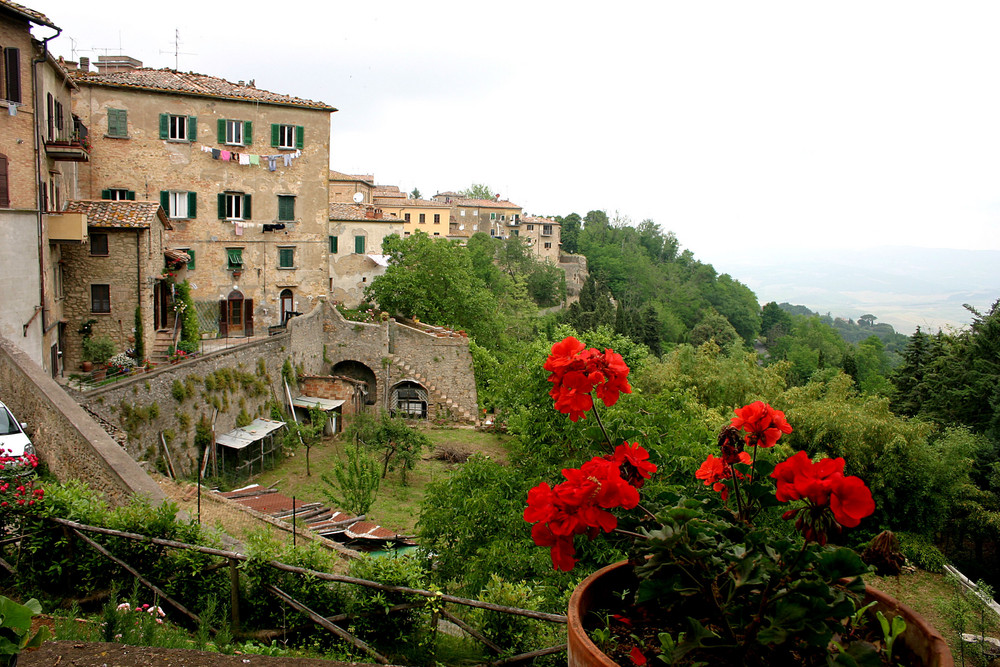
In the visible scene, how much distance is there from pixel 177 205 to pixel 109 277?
11096 mm

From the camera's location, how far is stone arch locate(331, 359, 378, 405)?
30766 mm

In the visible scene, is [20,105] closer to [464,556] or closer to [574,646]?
[464,556]

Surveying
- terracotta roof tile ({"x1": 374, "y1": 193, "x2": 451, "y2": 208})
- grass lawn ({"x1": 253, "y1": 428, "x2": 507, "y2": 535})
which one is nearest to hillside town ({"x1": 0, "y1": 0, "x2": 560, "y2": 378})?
grass lawn ({"x1": 253, "y1": 428, "x2": 507, "y2": 535})

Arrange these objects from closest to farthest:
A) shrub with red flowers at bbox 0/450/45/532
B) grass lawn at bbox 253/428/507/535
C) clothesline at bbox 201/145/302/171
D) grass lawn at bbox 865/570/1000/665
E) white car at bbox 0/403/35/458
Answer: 1. shrub with red flowers at bbox 0/450/45/532
2. white car at bbox 0/403/35/458
3. grass lawn at bbox 865/570/1000/665
4. grass lawn at bbox 253/428/507/535
5. clothesline at bbox 201/145/302/171

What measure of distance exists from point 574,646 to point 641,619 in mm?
470

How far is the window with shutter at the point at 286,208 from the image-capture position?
31984 millimetres

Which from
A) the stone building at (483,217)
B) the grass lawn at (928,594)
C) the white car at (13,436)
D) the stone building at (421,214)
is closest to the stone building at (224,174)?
the white car at (13,436)

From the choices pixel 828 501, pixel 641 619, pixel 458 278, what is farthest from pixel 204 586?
pixel 458 278

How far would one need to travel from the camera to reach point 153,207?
69.6ft

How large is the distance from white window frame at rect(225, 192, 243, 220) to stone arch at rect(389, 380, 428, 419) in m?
10.5

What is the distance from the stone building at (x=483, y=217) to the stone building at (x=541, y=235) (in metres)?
1.69

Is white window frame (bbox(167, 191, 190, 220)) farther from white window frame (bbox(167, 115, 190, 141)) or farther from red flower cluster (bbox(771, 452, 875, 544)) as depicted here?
red flower cluster (bbox(771, 452, 875, 544))

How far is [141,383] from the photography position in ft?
52.8

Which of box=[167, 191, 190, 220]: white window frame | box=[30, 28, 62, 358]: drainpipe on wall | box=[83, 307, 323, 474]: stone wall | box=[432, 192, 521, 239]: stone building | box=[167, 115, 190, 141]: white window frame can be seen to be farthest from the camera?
box=[432, 192, 521, 239]: stone building
